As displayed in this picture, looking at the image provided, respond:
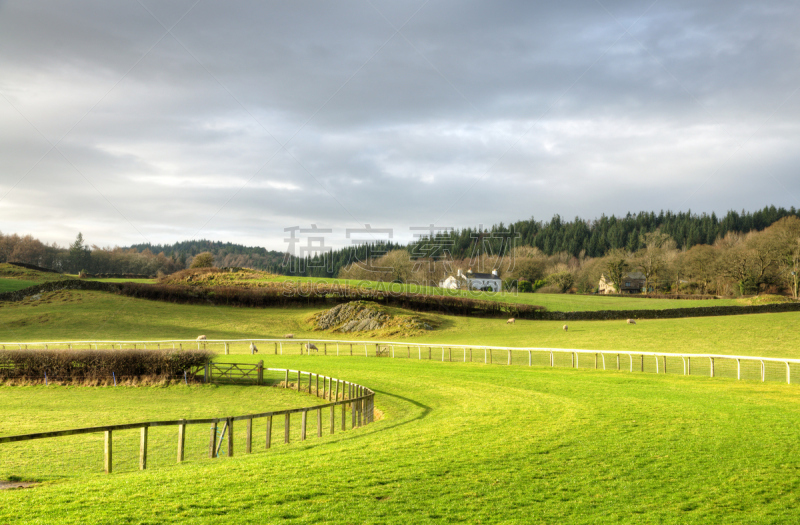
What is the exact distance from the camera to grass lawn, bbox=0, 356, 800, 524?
225 inches

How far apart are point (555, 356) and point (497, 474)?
85.7 ft

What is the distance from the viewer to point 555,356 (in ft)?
105

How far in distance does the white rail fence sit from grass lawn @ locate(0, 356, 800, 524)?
383 inches

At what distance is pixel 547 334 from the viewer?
41.8 meters

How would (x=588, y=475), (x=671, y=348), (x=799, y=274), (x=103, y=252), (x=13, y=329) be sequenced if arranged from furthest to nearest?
1. (x=103, y=252)
2. (x=799, y=274)
3. (x=13, y=329)
4. (x=671, y=348)
5. (x=588, y=475)

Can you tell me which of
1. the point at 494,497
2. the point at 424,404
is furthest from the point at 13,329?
the point at 494,497

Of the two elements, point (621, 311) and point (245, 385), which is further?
point (621, 311)

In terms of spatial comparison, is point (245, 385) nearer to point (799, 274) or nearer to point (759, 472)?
point (759, 472)

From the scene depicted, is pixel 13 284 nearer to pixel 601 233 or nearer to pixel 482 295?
pixel 482 295

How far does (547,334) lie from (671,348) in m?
10.8

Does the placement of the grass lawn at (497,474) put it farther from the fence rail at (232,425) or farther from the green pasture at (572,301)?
the green pasture at (572,301)

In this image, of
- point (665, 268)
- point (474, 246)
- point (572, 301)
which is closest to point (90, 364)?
point (572, 301)

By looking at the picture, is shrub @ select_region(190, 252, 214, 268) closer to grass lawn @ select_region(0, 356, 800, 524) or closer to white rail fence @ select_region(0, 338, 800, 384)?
white rail fence @ select_region(0, 338, 800, 384)

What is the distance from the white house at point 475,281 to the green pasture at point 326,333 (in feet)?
123
